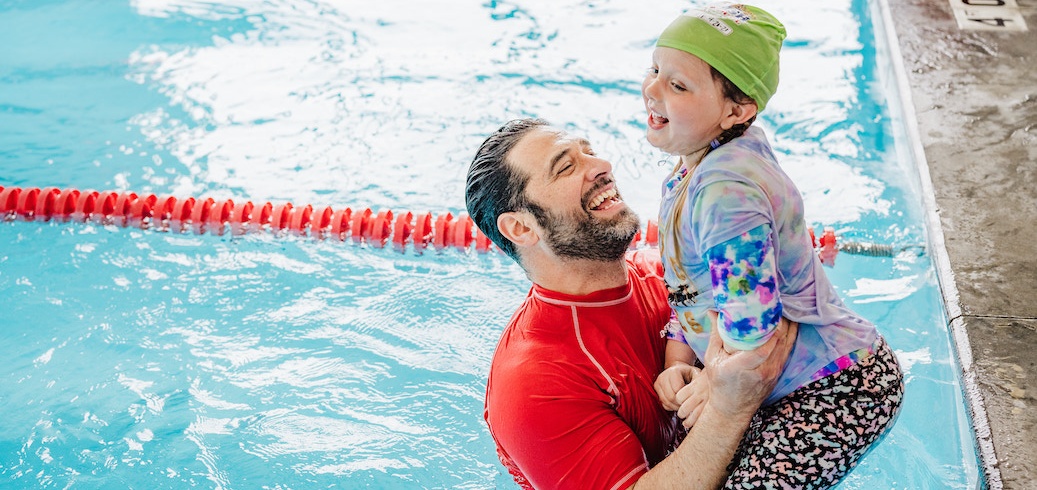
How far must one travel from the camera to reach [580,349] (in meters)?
2.47

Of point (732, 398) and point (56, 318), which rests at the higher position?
point (732, 398)

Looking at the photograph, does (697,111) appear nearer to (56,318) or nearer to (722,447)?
(722,447)

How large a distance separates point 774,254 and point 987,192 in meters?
2.71

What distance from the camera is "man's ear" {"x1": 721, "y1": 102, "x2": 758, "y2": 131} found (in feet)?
7.09

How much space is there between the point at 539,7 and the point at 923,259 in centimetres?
448

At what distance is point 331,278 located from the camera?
4918 mm

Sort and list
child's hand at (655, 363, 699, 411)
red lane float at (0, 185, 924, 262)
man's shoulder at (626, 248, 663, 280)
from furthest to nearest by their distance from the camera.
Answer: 1. red lane float at (0, 185, 924, 262)
2. man's shoulder at (626, 248, 663, 280)
3. child's hand at (655, 363, 699, 411)

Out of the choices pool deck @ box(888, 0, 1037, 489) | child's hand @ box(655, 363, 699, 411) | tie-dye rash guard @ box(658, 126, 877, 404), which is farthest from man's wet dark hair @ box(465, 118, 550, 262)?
pool deck @ box(888, 0, 1037, 489)

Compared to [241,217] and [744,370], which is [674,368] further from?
[241,217]

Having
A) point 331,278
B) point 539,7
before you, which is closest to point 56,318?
point 331,278

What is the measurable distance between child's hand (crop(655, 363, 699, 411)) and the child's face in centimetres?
59

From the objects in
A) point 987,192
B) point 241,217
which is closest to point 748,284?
point 987,192

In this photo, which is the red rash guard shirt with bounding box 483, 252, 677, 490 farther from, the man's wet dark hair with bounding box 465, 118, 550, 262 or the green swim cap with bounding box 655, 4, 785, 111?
the green swim cap with bounding box 655, 4, 785, 111

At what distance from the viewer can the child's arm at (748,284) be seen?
6.41ft
